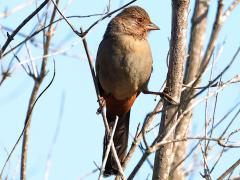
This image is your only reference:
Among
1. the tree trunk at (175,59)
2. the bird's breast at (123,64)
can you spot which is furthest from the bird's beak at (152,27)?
the tree trunk at (175,59)

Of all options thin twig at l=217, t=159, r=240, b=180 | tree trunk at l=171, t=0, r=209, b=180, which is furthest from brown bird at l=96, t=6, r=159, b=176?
thin twig at l=217, t=159, r=240, b=180

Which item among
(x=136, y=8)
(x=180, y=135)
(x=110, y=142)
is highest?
(x=136, y=8)

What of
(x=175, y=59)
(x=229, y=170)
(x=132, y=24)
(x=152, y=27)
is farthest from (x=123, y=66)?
(x=229, y=170)

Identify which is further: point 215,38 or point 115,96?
point 115,96

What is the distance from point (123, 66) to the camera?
5777 mm

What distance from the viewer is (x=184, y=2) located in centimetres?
397

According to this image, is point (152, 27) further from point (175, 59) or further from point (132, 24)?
point (175, 59)

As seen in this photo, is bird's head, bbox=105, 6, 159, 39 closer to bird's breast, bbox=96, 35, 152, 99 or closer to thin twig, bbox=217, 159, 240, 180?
bird's breast, bbox=96, 35, 152, 99

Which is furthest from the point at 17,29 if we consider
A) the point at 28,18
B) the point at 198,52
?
the point at 198,52

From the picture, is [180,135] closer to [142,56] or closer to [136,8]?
[142,56]

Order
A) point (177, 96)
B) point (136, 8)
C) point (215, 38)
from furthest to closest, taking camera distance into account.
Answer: point (136, 8) → point (177, 96) → point (215, 38)

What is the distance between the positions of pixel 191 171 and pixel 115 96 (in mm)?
1334

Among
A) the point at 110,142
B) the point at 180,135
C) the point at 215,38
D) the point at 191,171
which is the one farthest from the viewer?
the point at 191,171

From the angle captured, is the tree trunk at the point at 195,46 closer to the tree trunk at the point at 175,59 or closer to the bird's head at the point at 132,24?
the bird's head at the point at 132,24
